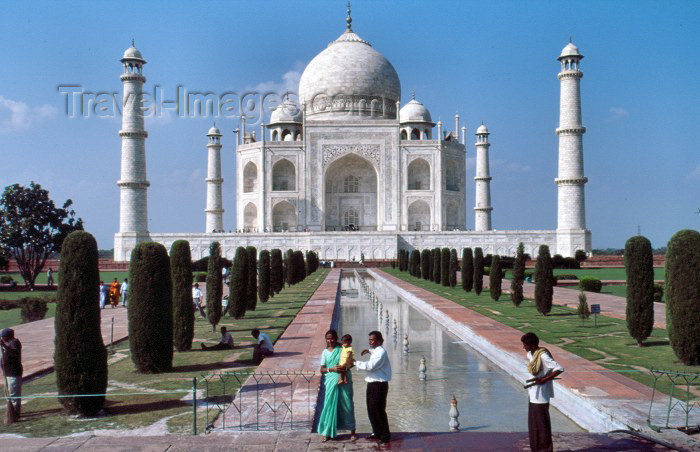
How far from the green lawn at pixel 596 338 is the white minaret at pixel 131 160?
59.8ft

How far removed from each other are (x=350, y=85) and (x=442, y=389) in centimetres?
2998

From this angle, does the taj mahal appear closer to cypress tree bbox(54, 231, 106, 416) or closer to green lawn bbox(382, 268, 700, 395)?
green lawn bbox(382, 268, 700, 395)

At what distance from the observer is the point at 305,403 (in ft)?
16.9

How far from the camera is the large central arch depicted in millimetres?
33656

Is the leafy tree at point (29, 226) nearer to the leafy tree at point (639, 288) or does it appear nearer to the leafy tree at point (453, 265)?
the leafy tree at point (453, 265)

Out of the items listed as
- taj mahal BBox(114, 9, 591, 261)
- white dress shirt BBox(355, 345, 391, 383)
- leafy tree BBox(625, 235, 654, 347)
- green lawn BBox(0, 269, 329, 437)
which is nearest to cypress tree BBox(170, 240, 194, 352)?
green lawn BBox(0, 269, 329, 437)

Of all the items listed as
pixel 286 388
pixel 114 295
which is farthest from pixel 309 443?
pixel 114 295

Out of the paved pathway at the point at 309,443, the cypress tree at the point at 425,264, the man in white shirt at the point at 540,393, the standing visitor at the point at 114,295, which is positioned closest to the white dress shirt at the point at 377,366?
the paved pathway at the point at 309,443

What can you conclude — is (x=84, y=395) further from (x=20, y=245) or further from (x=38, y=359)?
(x=20, y=245)

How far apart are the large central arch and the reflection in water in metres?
22.9

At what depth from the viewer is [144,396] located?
5773mm

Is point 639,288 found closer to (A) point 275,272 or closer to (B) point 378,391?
(B) point 378,391

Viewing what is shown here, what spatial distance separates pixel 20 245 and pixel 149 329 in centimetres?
1515

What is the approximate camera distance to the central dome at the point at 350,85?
34969mm
